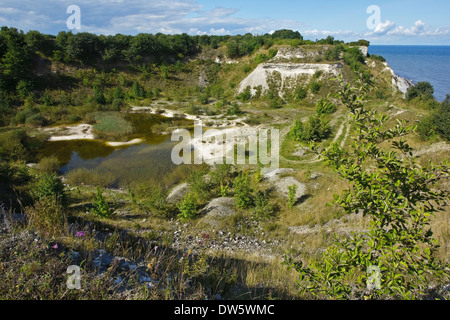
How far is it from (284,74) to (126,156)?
30236 mm

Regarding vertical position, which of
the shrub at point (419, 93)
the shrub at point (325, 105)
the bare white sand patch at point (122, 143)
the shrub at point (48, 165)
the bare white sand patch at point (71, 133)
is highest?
the shrub at point (419, 93)

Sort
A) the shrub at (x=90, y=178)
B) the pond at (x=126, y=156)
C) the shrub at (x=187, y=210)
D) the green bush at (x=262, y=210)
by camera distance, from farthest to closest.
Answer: the pond at (x=126, y=156), the shrub at (x=90, y=178), the green bush at (x=262, y=210), the shrub at (x=187, y=210)

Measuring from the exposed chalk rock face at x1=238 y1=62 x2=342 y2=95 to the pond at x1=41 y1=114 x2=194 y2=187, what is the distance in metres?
18.8

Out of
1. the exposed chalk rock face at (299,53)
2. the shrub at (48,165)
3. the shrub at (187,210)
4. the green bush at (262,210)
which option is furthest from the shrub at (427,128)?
the shrub at (48,165)

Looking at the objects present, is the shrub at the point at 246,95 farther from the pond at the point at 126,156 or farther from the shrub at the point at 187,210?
the shrub at the point at 187,210

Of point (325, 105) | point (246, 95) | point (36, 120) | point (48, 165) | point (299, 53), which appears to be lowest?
point (48, 165)

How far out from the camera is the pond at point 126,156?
18.8 metres

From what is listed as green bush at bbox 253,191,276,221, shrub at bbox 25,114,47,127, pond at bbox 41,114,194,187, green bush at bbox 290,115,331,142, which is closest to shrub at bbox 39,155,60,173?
pond at bbox 41,114,194,187

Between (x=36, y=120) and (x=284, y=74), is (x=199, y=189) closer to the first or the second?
(x=36, y=120)

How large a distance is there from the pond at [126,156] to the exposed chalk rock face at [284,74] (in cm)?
1877

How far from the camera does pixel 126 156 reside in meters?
22.3

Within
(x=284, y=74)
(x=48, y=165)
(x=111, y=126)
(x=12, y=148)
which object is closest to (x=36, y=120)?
(x=111, y=126)
